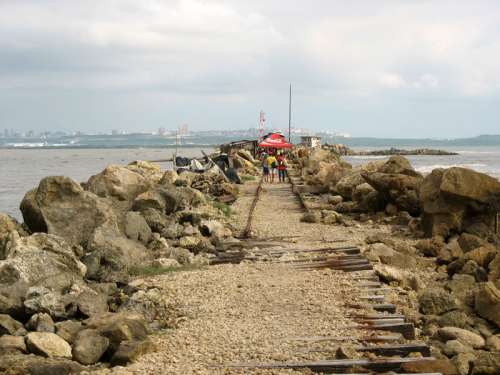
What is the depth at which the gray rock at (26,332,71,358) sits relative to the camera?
21.3 ft

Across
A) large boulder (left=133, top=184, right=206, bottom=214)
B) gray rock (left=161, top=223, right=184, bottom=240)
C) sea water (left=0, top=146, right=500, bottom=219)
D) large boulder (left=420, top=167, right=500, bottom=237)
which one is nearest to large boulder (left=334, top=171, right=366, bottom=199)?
large boulder (left=133, top=184, right=206, bottom=214)

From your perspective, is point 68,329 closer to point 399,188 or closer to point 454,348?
point 454,348

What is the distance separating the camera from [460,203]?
14.2 meters

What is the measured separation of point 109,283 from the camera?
9.28 meters

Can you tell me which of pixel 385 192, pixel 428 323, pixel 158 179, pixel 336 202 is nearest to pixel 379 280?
pixel 428 323

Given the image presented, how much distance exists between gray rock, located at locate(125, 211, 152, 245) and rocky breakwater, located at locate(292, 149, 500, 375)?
4.14 meters

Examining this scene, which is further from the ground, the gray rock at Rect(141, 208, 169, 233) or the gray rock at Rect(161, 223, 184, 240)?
the gray rock at Rect(141, 208, 169, 233)

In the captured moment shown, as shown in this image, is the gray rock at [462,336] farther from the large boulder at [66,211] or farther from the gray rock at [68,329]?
the large boulder at [66,211]

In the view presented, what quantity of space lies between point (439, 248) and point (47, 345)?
26.0ft

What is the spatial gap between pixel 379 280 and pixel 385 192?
8.71 metres

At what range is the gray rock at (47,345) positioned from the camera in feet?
21.3

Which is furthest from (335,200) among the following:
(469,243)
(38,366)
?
(38,366)

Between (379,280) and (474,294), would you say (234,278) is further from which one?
(474,294)

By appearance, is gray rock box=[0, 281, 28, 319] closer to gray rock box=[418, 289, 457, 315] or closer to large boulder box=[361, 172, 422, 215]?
gray rock box=[418, 289, 457, 315]
